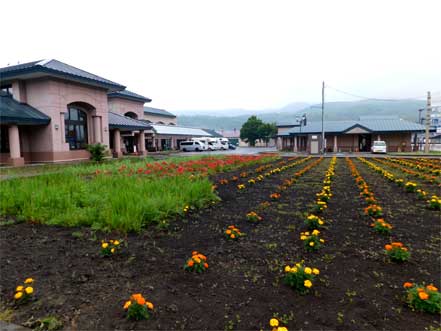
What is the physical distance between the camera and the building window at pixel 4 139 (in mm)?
17406

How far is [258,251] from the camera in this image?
3.47m

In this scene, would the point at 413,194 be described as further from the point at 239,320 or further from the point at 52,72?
the point at 52,72

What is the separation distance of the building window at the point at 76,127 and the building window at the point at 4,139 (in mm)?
3544

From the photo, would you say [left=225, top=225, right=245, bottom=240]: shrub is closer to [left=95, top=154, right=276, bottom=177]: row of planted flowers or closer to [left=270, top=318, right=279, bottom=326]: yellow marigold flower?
[left=270, top=318, right=279, bottom=326]: yellow marigold flower

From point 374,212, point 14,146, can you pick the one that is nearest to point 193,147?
point 14,146

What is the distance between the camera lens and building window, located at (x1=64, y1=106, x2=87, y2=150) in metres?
19.9

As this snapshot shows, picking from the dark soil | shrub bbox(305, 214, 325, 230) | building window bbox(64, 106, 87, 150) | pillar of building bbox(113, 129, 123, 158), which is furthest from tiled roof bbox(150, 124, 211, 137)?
shrub bbox(305, 214, 325, 230)

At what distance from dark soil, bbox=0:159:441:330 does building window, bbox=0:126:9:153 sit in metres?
16.9

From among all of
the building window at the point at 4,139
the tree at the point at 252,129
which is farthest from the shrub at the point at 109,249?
the tree at the point at 252,129

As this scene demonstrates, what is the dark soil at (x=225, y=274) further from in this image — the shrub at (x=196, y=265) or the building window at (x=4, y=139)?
the building window at (x=4, y=139)

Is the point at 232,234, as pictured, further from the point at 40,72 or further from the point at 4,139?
the point at 4,139

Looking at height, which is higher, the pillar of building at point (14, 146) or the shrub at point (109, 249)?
the pillar of building at point (14, 146)

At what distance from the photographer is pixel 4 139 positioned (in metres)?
17.5

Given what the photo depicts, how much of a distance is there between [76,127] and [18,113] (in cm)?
466
